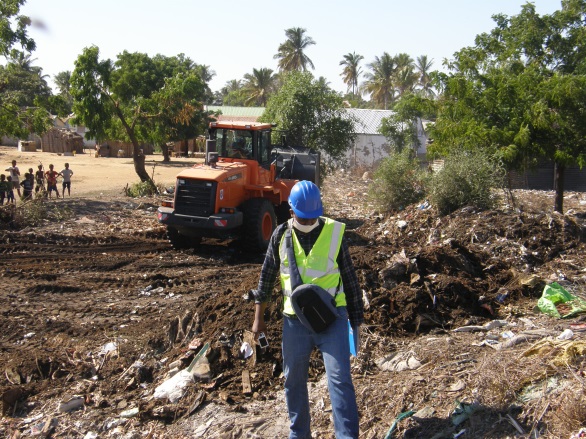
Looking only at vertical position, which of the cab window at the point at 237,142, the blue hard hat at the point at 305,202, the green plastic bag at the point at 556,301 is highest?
the cab window at the point at 237,142

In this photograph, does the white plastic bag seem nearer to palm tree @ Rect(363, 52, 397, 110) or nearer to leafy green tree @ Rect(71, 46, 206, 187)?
leafy green tree @ Rect(71, 46, 206, 187)

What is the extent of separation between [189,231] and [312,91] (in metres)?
8.15

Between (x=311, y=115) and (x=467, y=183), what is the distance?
7.12m

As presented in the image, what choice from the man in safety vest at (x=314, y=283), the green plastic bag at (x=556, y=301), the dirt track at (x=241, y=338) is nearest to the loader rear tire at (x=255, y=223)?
the dirt track at (x=241, y=338)

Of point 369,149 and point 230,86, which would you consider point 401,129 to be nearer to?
A: point 369,149

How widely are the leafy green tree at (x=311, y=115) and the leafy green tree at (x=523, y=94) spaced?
4.70 meters

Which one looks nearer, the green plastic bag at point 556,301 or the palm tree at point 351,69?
the green plastic bag at point 556,301

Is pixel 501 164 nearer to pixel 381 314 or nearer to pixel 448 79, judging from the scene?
pixel 448 79

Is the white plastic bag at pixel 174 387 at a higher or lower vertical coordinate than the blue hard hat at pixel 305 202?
lower

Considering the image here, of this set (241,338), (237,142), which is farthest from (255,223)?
(241,338)

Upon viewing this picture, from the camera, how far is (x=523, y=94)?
1234cm

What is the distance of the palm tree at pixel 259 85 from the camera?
61.2 m

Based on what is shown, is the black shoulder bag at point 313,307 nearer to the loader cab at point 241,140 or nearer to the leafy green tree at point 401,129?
the loader cab at point 241,140

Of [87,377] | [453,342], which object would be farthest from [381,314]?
[87,377]
